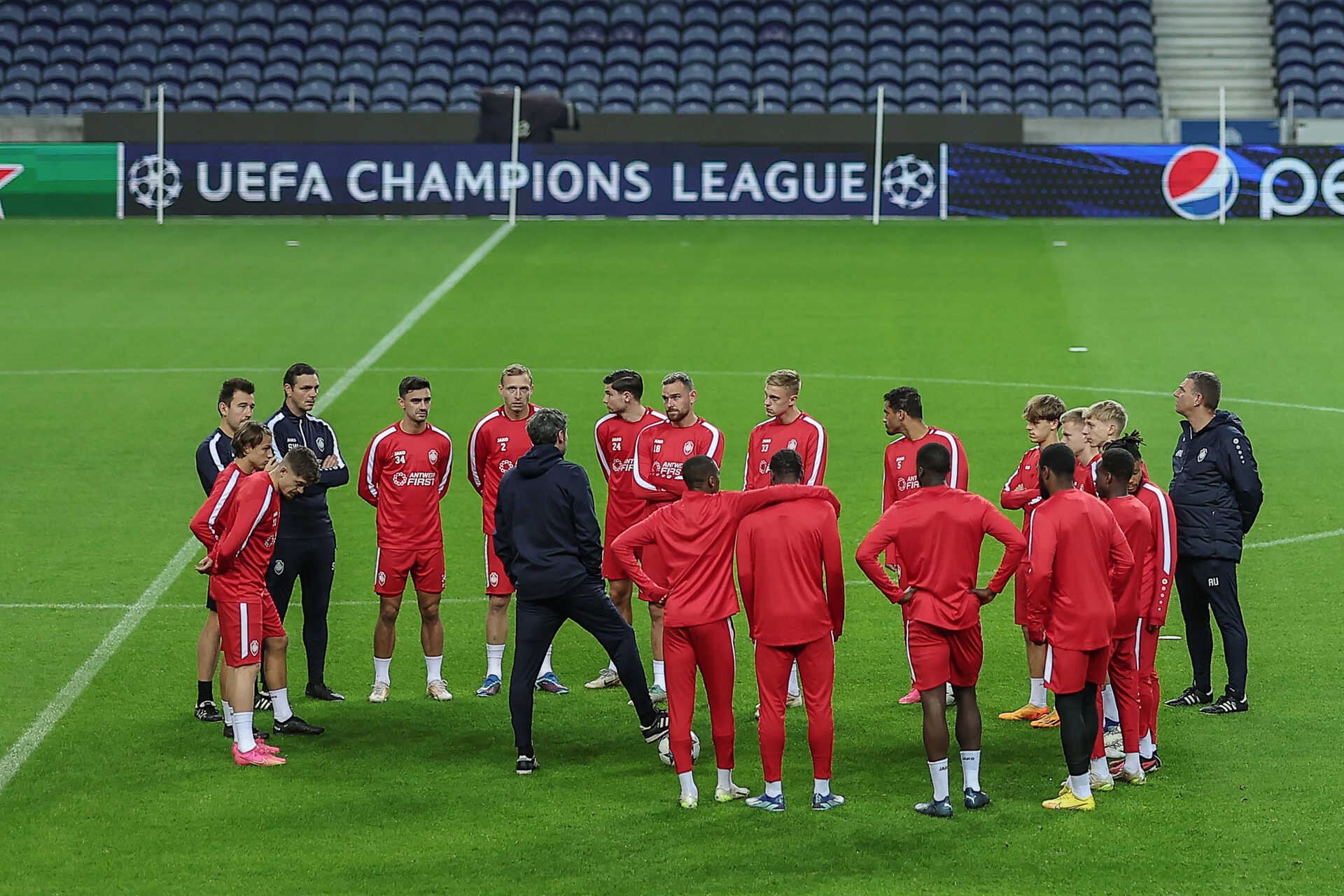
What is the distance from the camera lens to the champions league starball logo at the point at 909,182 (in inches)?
1125

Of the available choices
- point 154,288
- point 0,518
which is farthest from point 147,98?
point 0,518

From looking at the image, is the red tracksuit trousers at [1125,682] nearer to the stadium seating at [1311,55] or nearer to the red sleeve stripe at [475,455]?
the red sleeve stripe at [475,455]

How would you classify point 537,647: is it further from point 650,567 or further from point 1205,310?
point 1205,310

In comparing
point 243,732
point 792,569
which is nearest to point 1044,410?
Result: point 792,569

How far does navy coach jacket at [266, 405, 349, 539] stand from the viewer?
975 cm

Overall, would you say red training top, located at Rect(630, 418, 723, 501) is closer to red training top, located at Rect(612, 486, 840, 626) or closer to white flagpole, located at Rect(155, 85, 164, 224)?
red training top, located at Rect(612, 486, 840, 626)

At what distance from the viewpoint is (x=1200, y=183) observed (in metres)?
28.5

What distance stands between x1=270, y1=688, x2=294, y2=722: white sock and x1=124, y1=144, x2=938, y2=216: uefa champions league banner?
20065mm

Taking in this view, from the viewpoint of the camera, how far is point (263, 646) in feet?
31.1

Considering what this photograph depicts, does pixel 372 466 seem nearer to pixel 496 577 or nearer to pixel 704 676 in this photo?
pixel 496 577

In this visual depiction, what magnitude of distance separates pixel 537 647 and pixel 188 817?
1.93 metres

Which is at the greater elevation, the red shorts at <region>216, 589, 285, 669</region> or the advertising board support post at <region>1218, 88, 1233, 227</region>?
the advertising board support post at <region>1218, 88, 1233, 227</region>

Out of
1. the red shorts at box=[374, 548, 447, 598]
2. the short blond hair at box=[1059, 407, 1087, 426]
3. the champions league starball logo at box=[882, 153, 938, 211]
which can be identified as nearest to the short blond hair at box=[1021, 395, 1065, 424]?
the short blond hair at box=[1059, 407, 1087, 426]

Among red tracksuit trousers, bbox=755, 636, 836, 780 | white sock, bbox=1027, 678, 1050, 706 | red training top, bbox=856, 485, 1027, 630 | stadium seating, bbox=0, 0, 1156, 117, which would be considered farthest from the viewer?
stadium seating, bbox=0, 0, 1156, 117
